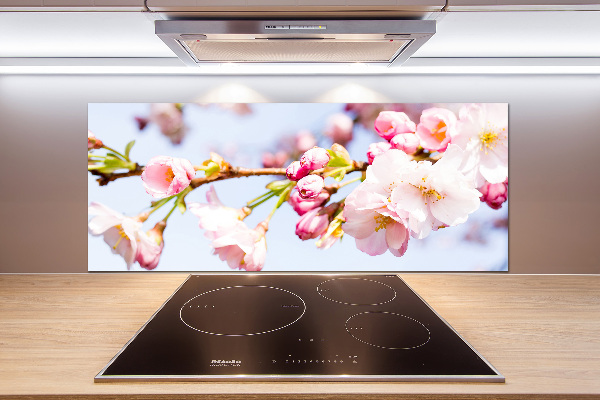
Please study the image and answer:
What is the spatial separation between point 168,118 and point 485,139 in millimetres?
1236

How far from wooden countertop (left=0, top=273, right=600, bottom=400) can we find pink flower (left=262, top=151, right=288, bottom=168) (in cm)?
54

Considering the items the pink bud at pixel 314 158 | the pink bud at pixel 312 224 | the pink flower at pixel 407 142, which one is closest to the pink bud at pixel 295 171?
the pink bud at pixel 314 158

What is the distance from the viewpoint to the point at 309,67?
1.44m

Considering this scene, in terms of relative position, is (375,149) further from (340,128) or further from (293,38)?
(293,38)

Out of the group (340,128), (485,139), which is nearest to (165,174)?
(340,128)

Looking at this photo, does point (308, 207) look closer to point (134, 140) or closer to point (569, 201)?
point (134, 140)

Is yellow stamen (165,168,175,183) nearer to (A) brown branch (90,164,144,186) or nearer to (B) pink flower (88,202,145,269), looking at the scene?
(A) brown branch (90,164,144,186)

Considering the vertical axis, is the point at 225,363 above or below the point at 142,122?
below

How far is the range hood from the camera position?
3.18ft

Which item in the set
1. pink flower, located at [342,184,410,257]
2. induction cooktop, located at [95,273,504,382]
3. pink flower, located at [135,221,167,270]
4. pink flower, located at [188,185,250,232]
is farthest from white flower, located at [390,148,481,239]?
pink flower, located at [135,221,167,270]

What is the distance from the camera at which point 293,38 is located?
3.34 feet

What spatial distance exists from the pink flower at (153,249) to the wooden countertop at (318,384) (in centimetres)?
19

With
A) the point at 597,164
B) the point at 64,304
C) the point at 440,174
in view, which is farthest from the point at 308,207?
the point at 597,164

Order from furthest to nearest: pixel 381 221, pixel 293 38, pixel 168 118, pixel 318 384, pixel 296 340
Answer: pixel 168 118
pixel 381 221
pixel 293 38
pixel 296 340
pixel 318 384
